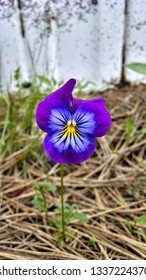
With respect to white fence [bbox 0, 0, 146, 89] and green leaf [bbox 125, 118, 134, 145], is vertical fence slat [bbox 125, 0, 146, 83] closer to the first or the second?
white fence [bbox 0, 0, 146, 89]

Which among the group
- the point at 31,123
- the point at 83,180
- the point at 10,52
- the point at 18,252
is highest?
the point at 10,52

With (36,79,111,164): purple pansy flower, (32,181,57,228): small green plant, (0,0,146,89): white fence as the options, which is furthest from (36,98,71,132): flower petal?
(0,0,146,89): white fence

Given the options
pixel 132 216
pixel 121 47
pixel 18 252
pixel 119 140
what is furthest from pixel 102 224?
pixel 121 47

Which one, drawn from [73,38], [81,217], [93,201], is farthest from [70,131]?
[73,38]

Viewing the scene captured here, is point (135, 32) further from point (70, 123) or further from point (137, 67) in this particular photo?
point (70, 123)

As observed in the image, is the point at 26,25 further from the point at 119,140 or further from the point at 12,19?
the point at 119,140
